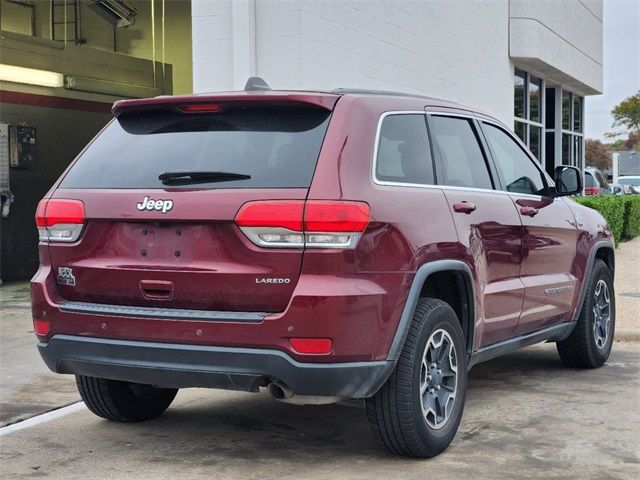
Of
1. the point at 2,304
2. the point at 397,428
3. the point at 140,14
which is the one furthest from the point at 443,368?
the point at 140,14

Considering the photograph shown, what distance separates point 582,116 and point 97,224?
25.3 m

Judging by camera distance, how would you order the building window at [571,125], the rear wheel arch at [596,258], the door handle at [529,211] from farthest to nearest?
the building window at [571,125] < the rear wheel arch at [596,258] < the door handle at [529,211]

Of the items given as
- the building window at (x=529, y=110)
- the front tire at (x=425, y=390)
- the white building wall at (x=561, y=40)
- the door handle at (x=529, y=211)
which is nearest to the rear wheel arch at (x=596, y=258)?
the door handle at (x=529, y=211)

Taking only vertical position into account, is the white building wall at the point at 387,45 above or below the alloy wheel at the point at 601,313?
above

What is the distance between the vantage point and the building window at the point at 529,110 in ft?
67.9

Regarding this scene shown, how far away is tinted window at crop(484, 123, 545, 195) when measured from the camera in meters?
6.29

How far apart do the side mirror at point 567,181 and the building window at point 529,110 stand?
42.8ft

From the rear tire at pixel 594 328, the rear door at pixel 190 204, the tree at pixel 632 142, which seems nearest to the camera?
the rear door at pixel 190 204

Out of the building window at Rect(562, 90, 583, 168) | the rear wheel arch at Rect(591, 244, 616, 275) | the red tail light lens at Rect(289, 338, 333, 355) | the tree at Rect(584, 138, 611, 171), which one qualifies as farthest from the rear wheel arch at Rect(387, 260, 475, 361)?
the tree at Rect(584, 138, 611, 171)

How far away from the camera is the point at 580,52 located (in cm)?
2395

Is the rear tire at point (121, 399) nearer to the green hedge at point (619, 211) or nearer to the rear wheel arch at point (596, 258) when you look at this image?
the rear wheel arch at point (596, 258)

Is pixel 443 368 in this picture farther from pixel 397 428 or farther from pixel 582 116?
pixel 582 116

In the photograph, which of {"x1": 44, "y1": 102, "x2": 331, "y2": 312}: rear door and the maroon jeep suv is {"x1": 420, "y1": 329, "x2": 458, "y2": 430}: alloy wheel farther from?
{"x1": 44, "y1": 102, "x2": 331, "y2": 312}: rear door

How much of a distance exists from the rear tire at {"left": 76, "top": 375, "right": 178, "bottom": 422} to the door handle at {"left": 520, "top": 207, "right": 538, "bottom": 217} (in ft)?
7.95
